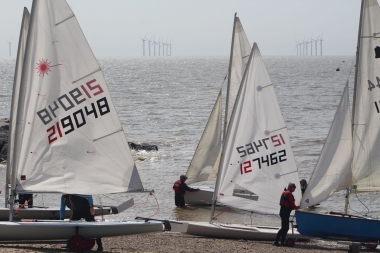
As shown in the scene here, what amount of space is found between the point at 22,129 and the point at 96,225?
2.13 metres

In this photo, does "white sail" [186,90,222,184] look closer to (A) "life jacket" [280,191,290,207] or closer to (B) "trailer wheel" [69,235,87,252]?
(A) "life jacket" [280,191,290,207]

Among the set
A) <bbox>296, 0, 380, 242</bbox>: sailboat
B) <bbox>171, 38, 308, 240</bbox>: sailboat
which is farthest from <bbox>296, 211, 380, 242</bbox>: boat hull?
<bbox>171, 38, 308, 240</bbox>: sailboat

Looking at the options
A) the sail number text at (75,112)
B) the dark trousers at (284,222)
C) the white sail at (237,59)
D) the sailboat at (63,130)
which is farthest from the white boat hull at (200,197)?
the sail number text at (75,112)

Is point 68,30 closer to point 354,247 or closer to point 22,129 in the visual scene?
point 22,129

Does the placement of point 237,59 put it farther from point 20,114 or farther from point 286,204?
point 20,114

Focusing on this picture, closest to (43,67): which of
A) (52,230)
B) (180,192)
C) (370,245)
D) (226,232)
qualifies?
(52,230)

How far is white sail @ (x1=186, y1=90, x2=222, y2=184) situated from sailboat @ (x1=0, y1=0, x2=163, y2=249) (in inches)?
326

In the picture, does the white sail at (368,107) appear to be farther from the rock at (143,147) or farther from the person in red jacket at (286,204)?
the rock at (143,147)

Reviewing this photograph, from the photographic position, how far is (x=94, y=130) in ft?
41.8

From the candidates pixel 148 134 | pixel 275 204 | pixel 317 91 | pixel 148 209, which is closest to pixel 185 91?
pixel 317 91

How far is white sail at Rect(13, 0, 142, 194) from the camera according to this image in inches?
479

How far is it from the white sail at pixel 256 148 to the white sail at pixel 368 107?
1453 mm

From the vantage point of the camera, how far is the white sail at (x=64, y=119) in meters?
12.2

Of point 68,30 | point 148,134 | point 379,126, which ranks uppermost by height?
point 68,30
